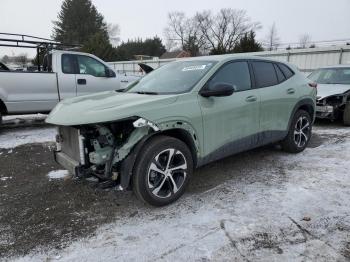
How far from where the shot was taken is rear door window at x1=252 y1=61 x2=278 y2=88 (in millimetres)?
4898

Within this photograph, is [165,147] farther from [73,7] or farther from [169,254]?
[73,7]

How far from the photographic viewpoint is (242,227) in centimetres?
328

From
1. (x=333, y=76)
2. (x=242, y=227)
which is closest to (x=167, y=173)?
(x=242, y=227)

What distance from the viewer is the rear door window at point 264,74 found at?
4898mm

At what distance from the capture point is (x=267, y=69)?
5.17 meters

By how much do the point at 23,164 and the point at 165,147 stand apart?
3.03 meters

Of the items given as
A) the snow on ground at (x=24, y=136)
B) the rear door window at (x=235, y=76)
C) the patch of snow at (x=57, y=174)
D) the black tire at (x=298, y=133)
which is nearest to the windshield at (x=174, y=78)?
the rear door window at (x=235, y=76)

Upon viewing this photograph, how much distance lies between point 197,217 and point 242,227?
19.5 inches

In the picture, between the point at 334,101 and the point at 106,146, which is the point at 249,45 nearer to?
the point at 334,101

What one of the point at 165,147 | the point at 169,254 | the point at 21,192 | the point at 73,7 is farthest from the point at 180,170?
the point at 73,7

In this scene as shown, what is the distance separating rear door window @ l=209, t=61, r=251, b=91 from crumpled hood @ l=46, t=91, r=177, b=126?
844mm

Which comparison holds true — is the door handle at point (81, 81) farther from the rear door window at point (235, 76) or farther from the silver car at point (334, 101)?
the silver car at point (334, 101)

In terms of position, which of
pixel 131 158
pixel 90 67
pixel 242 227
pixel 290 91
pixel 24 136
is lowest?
pixel 242 227

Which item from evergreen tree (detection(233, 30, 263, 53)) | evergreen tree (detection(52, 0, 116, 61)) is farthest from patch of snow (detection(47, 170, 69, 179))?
evergreen tree (detection(52, 0, 116, 61))
